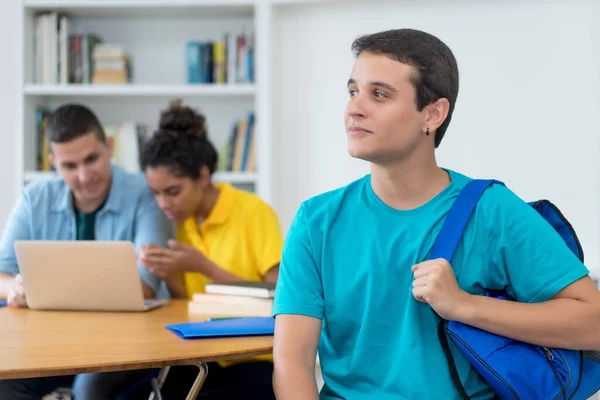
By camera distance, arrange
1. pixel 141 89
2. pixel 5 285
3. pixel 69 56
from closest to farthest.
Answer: pixel 5 285 → pixel 141 89 → pixel 69 56

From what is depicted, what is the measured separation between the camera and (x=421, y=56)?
58.9 inches

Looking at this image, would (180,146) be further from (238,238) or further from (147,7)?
(147,7)

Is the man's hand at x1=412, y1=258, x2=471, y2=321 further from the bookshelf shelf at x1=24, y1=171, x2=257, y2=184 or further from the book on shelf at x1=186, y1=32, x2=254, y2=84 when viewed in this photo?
the book on shelf at x1=186, y1=32, x2=254, y2=84

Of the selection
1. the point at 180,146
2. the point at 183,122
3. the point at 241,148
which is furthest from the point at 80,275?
the point at 241,148

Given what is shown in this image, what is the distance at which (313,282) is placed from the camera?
154 cm

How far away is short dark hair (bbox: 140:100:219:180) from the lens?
2.50 m

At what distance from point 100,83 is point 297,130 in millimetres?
1013

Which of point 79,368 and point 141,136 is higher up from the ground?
point 141,136

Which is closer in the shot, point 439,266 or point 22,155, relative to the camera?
point 439,266

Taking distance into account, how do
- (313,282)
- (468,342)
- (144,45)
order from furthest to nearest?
1. (144,45)
2. (313,282)
3. (468,342)

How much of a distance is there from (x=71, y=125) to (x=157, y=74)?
1418mm

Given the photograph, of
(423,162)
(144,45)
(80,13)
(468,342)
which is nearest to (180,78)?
→ (144,45)

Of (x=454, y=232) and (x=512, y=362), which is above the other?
(x=454, y=232)

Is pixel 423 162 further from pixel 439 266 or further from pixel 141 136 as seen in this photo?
pixel 141 136
